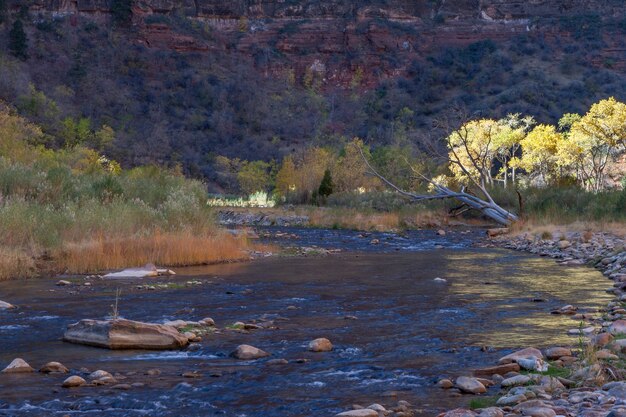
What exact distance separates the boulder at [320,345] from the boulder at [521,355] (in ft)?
6.03

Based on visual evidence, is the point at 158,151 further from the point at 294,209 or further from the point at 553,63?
the point at 553,63

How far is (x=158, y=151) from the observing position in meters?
70.1

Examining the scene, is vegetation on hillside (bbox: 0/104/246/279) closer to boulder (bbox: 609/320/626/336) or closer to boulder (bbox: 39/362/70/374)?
boulder (bbox: 39/362/70/374)

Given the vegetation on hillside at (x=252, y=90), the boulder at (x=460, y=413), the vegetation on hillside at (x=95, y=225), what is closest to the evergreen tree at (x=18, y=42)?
the vegetation on hillside at (x=252, y=90)

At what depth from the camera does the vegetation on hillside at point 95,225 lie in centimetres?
1528

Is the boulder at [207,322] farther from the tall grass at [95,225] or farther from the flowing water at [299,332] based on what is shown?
the tall grass at [95,225]

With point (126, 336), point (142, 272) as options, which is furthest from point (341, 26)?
point (126, 336)

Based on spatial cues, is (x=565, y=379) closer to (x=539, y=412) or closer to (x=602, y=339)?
(x=539, y=412)

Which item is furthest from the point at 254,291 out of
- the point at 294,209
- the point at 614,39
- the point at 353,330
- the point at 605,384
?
the point at 614,39

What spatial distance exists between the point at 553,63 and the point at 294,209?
184 ft

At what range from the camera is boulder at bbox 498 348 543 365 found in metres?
7.57

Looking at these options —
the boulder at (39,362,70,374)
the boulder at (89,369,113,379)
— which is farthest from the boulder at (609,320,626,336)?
the boulder at (39,362,70,374)

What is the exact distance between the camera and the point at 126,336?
8625 millimetres

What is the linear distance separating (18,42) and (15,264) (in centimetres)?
7468
